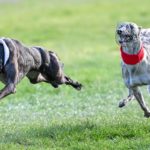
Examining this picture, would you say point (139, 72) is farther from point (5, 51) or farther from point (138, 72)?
point (5, 51)

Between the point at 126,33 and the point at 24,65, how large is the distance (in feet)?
6.18

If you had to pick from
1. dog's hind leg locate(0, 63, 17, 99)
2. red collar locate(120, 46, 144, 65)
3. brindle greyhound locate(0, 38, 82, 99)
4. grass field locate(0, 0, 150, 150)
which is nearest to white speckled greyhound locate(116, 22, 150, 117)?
red collar locate(120, 46, 144, 65)

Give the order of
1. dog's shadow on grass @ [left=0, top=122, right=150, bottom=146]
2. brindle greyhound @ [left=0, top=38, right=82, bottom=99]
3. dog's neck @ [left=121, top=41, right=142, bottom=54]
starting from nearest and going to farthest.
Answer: dog's shadow on grass @ [left=0, top=122, right=150, bottom=146], dog's neck @ [left=121, top=41, right=142, bottom=54], brindle greyhound @ [left=0, top=38, right=82, bottom=99]

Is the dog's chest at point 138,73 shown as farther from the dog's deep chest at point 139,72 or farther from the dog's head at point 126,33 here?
the dog's head at point 126,33

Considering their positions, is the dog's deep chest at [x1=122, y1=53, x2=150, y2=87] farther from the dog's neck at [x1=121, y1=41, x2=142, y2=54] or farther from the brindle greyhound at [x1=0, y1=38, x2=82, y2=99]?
the brindle greyhound at [x1=0, y1=38, x2=82, y2=99]

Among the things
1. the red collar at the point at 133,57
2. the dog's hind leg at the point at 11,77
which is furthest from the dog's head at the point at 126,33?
the dog's hind leg at the point at 11,77

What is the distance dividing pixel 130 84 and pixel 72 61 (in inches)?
536

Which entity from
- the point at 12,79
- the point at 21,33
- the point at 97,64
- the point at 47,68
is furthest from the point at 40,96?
the point at 21,33

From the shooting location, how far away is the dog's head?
10.6m

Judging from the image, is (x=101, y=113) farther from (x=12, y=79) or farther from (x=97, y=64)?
(x=97, y=64)

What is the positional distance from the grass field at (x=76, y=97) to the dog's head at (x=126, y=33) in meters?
1.26

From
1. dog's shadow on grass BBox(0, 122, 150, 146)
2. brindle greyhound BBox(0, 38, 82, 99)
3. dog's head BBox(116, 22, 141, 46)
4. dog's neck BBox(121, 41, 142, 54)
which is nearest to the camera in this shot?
dog's shadow on grass BBox(0, 122, 150, 146)

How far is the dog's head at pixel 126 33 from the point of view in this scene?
10555 millimetres

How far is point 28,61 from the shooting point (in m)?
11.7
